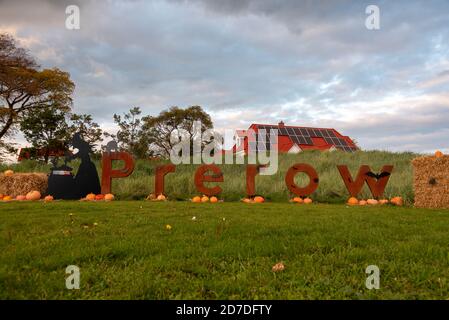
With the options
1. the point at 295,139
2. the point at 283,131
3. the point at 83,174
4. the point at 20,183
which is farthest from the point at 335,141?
the point at 20,183

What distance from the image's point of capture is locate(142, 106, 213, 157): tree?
4105cm

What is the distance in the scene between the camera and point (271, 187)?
43.3 ft

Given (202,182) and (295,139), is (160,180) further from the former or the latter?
(295,139)

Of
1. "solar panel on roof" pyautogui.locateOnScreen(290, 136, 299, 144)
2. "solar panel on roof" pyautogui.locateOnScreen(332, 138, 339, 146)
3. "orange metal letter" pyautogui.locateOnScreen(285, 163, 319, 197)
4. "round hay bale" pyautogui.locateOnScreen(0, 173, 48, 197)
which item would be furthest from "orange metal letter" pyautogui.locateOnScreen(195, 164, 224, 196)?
"solar panel on roof" pyautogui.locateOnScreen(332, 138, 339, 146)

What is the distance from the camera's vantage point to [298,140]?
32531mm

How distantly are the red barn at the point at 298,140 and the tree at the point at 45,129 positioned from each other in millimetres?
15697

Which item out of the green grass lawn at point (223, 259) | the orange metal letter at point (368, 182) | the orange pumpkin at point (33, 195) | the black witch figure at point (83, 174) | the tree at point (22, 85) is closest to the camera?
the green grass lawn at point (223, 259)

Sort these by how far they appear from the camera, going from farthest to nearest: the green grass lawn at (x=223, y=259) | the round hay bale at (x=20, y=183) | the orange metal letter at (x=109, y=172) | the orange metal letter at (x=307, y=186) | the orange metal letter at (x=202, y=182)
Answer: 1. the round hay bale at (x=20, y=183)
2. the orange metal letter at (x=109, y=172)
3. the orange metal letter at (x=202, y=182)
4. the orange metal letter at (x=307, y=186)
5. the green grass lawn at (x=223, y=259)

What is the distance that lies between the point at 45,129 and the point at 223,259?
32281mm

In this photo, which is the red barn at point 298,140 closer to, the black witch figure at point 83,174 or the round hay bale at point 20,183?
the black witch figure at point 83,174

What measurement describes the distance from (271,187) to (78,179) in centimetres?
686

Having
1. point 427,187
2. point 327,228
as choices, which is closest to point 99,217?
point 327,228

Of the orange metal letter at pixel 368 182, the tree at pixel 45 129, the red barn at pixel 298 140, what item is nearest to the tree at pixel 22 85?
the tree at pixel 45 129

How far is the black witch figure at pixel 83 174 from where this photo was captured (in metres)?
12.5
